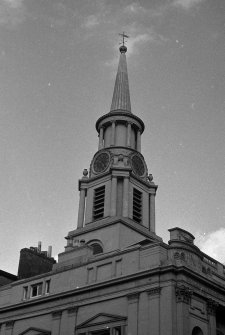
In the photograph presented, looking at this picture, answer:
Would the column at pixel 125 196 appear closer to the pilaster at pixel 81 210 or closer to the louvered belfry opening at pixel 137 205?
the louvered belfry opening at pixel 137 205

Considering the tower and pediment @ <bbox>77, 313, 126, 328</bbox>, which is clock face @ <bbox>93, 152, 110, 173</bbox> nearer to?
the tower

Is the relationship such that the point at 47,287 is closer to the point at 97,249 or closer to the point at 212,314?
the point at 97,249

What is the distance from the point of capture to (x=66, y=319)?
38.8 meters

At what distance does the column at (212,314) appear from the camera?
3528cm

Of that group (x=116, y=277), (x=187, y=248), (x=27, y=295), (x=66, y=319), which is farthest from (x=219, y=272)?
(x=27, y=295)

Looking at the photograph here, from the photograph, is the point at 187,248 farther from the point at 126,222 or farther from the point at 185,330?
the point at 126,222

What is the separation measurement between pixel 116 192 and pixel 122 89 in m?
17.2

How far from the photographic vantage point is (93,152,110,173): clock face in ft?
172

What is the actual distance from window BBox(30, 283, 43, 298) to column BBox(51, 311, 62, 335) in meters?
3.19

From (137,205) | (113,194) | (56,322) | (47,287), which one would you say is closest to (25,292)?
(47,287)

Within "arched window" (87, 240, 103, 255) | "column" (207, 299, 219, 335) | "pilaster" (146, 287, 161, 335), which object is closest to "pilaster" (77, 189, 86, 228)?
"arched window" (87, 240, 103, 255)

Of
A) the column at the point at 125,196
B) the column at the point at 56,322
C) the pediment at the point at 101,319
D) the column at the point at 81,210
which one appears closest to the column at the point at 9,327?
the column at the point at 56,322

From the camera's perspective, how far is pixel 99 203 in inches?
1984

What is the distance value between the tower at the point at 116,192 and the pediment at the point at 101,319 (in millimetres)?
7952
